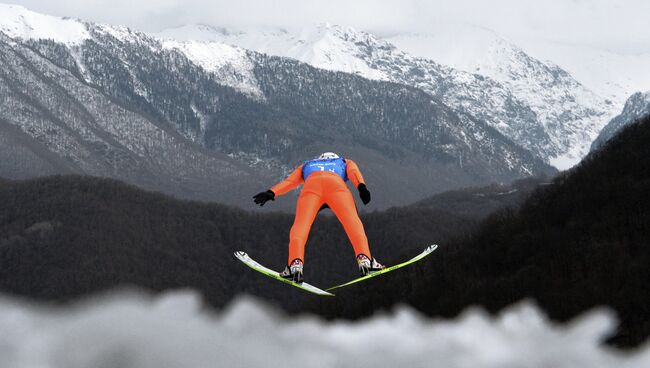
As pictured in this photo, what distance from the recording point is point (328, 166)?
23.0 m

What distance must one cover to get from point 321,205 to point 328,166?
108 centimetres

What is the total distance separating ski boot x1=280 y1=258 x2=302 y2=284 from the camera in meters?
21.8

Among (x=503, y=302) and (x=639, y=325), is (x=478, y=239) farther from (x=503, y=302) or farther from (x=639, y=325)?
(x=639, y=325)

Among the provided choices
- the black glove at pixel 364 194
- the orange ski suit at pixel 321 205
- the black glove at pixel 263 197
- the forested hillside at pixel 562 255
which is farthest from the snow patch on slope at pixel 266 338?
the forested hillside at pixel 562 255

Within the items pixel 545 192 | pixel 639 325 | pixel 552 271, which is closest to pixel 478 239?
pixel 545 192

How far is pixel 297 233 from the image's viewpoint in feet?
71.0

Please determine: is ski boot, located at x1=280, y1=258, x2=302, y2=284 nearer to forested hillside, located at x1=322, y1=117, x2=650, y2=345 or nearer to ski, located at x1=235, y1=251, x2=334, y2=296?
ski, located at x1=235, y1=251, x2=334, y2=296

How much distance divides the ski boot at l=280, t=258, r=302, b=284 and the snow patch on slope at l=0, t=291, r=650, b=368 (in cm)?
116

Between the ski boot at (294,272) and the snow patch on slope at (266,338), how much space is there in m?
1.16

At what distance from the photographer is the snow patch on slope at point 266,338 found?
1814 cm

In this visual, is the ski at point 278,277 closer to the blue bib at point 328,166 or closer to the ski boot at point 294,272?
the ski boot at point 294,272

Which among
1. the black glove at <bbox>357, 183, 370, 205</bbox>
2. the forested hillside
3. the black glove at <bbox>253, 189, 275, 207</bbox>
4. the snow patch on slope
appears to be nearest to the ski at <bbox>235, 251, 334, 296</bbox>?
the snow patch on slope

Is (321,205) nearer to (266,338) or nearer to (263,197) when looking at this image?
(263,197)

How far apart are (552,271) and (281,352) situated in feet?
261
